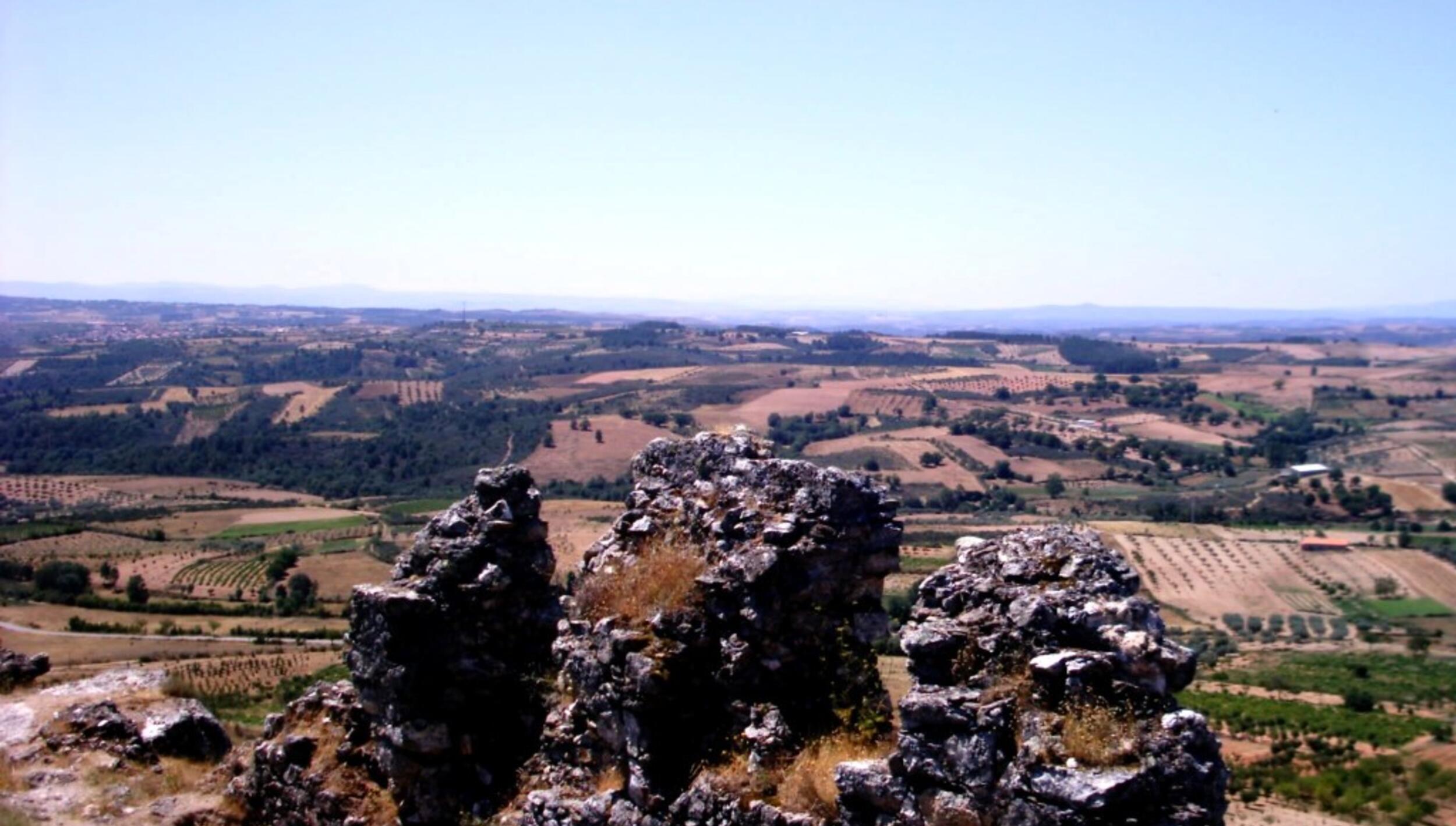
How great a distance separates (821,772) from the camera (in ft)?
37.5

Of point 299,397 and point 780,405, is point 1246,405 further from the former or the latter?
point 299,397

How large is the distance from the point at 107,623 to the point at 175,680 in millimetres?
36747

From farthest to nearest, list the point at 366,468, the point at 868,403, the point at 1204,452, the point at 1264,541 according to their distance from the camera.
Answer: the point at 868,403 → the point at 1204,452 → the point at 366,468 → the point at 1264,541

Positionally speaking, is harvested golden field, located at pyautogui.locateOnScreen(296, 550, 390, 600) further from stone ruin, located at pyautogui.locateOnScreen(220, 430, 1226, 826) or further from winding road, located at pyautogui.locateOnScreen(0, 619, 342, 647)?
stone ruin, located at pyautogui.locateOnScreen(220, 430, 1226, 826)

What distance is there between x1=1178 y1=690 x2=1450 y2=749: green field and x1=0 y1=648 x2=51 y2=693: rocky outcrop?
3949cm

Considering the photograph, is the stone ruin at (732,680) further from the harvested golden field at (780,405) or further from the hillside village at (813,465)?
the harvested golden field at (780,405)

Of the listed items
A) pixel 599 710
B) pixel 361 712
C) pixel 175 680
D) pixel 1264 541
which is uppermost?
pixel 599 710

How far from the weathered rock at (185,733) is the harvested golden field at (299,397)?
128 m

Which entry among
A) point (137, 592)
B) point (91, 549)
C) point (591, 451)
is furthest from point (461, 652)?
point (591, 451)

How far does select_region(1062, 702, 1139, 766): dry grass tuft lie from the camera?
911 centimetres

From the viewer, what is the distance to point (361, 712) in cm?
1675

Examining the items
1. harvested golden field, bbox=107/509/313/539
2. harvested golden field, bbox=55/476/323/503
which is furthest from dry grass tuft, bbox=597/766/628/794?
harvested golden field, bbox=55/476/323/503

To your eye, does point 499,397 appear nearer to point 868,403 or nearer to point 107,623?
point 868,403

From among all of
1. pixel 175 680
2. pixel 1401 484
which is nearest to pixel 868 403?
pixel 1401 484
